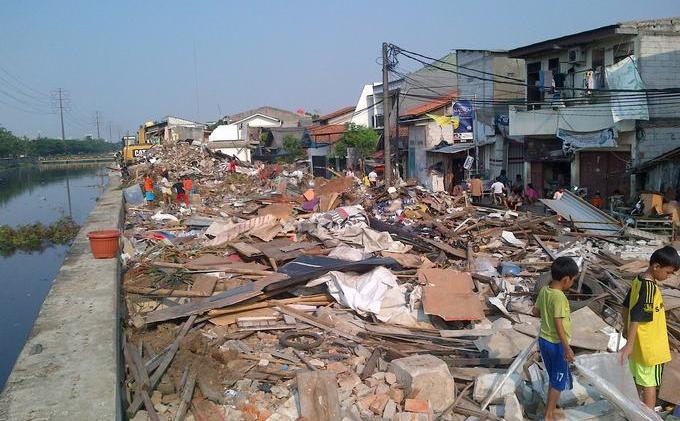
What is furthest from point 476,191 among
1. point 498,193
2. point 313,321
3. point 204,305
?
point 204,305

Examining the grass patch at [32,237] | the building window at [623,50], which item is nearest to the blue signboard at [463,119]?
the building window at [623,50]

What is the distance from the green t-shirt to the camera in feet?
12.5

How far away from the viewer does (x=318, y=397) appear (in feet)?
15.1

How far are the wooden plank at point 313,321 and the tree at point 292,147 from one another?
95.8 feet

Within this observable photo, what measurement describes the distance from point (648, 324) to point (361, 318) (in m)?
3.74

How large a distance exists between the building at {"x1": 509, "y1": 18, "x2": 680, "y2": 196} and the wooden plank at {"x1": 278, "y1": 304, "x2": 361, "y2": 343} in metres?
10.9

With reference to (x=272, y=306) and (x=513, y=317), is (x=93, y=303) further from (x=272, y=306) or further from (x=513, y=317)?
(x=513, y=317)

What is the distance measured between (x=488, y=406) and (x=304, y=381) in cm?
157

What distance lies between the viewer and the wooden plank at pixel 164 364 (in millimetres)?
4855

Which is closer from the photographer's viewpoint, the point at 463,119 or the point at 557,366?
the point at 557,366

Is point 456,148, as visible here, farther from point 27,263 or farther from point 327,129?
point 27,263

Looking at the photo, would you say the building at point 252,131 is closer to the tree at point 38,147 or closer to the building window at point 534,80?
the building window at point 534,80

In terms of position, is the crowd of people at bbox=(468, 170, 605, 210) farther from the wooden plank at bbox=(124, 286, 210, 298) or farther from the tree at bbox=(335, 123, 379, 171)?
the wooden plank at bbox=(124, 286, 210, 298)

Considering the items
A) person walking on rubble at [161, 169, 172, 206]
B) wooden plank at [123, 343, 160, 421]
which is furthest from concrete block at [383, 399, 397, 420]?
person walking on rubble at [161, 169, 172, 206]
